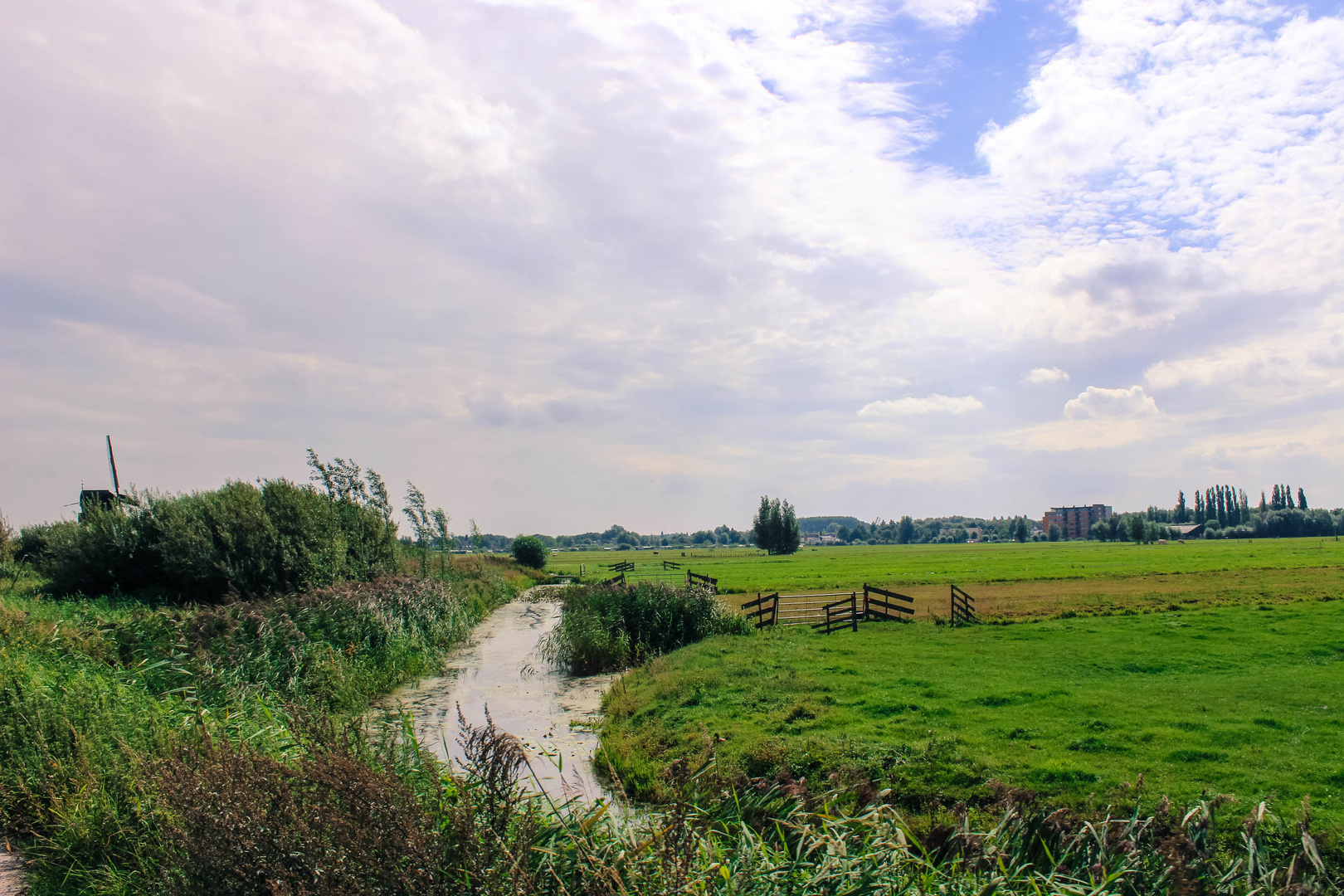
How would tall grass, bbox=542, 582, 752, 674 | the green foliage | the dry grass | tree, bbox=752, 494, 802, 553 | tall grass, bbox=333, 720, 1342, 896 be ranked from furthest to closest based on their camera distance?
tree, bbox=752, 494, 802, 553, the dry grass, the green foliage, tall grass, bbox=542, 582, 752, 674, tall grass, bbox=333, 720, 1342, 896

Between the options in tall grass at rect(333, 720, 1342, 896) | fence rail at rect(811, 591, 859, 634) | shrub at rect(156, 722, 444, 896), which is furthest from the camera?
fence rail at rect(811, 591, 859, 634)

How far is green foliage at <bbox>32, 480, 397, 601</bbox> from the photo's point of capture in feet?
68.7

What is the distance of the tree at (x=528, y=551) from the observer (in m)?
68.0

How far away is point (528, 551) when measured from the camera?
68062 millimetres

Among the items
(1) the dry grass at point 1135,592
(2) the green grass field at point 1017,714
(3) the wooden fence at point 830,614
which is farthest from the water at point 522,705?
(1) the dry grass at point 1135,592

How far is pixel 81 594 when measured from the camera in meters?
21.5

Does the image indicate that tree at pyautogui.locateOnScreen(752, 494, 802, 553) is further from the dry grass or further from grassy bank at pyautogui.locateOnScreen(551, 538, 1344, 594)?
the dry grass

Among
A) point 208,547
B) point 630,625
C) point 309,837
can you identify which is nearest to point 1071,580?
point 630,625

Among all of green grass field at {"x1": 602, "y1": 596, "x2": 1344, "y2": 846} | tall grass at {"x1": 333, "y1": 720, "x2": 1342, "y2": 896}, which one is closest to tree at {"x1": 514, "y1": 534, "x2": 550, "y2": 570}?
green grass field at {"x1": 602, "y1": 596, "x2": 1344, "y2": 846}

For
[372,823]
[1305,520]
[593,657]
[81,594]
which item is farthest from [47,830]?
[1305,520]

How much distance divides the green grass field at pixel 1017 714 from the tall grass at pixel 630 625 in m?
1.85

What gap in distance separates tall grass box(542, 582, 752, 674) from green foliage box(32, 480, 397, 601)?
289 inches

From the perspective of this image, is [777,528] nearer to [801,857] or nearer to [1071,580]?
[1071,580]

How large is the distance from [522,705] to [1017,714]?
9.82 m
